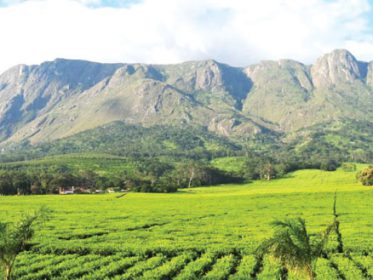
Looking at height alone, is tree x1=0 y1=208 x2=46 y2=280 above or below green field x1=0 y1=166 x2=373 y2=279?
above

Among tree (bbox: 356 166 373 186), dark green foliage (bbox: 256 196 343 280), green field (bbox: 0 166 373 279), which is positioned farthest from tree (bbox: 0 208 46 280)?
tree (bbox: 356 166 373 186)

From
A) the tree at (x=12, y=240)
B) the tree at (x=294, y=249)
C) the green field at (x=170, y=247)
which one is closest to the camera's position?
the tree at (x=294, y=249)

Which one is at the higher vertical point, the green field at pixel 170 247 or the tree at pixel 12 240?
the tree at pixel 12 240

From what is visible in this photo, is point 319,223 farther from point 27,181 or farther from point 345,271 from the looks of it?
point 27,181

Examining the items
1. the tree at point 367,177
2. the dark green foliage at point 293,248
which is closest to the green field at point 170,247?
the dark green foliage at point 293,248

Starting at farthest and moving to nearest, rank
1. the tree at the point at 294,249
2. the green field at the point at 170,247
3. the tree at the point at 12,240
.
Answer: the green field at the point at 170,247 < the tree at the point at 12,240 < the tree at the point at 294,249

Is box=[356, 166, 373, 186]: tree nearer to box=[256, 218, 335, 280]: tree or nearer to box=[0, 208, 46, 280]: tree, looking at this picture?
box=[256, 218, 335, 280]: tree

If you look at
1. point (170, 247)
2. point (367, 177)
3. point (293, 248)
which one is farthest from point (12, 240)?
point (367, 177)

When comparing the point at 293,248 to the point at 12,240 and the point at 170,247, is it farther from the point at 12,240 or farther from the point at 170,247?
the point at 170,247

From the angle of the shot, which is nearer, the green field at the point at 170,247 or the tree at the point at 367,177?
the green field at the point at 170,247

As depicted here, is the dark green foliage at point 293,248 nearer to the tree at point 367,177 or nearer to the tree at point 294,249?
the tree at point 294,249

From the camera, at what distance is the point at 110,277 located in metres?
32.8

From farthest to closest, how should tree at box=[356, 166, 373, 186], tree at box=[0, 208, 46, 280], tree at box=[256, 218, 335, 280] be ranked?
1. tree at box=[356, 166, 373, 186]
2. tree at box=[0, 208, 46, 280]
3. tree at box=[256, 218, 335, 280]

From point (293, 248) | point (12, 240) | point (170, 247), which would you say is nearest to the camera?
point (293, 248)
